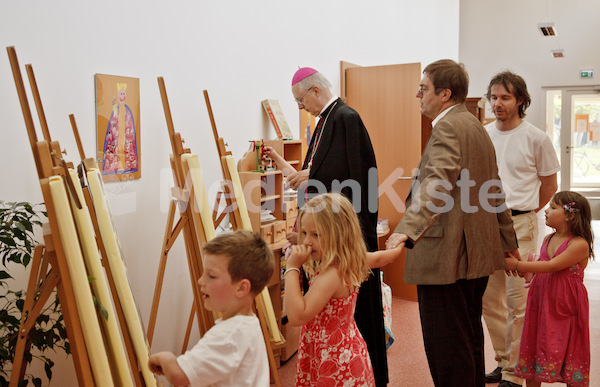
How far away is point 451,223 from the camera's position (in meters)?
2.42

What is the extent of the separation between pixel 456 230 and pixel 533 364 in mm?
1109

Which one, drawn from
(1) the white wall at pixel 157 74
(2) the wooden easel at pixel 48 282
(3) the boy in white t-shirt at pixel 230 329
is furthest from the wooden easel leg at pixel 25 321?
(1) the white wall at pixel 157 74

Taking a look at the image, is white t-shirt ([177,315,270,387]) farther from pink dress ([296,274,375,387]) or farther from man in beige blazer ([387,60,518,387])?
man in beige blazer ([387,60,518,387])

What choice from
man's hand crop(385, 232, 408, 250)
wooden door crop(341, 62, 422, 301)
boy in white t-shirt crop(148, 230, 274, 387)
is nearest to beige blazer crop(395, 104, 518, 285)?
man's hand crop(385, 232, 408, 250)

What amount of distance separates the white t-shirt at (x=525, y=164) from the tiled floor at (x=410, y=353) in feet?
3.61

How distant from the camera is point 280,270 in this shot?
12.5ft

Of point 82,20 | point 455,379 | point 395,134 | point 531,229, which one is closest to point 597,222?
point 395,134

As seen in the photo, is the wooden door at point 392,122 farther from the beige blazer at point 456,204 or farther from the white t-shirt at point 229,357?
the white t-shirt at point 229,357

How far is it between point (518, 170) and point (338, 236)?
1703mm

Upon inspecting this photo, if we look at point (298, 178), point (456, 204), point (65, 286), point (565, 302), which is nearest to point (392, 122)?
point (298, 178)

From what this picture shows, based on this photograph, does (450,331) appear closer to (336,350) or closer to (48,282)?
(336,350)

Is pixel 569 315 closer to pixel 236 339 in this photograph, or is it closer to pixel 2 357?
pixel 236 339

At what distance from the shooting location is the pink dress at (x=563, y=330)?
2.91 meters

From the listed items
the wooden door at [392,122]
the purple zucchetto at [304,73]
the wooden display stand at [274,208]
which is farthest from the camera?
the wooden door at [392,122]
